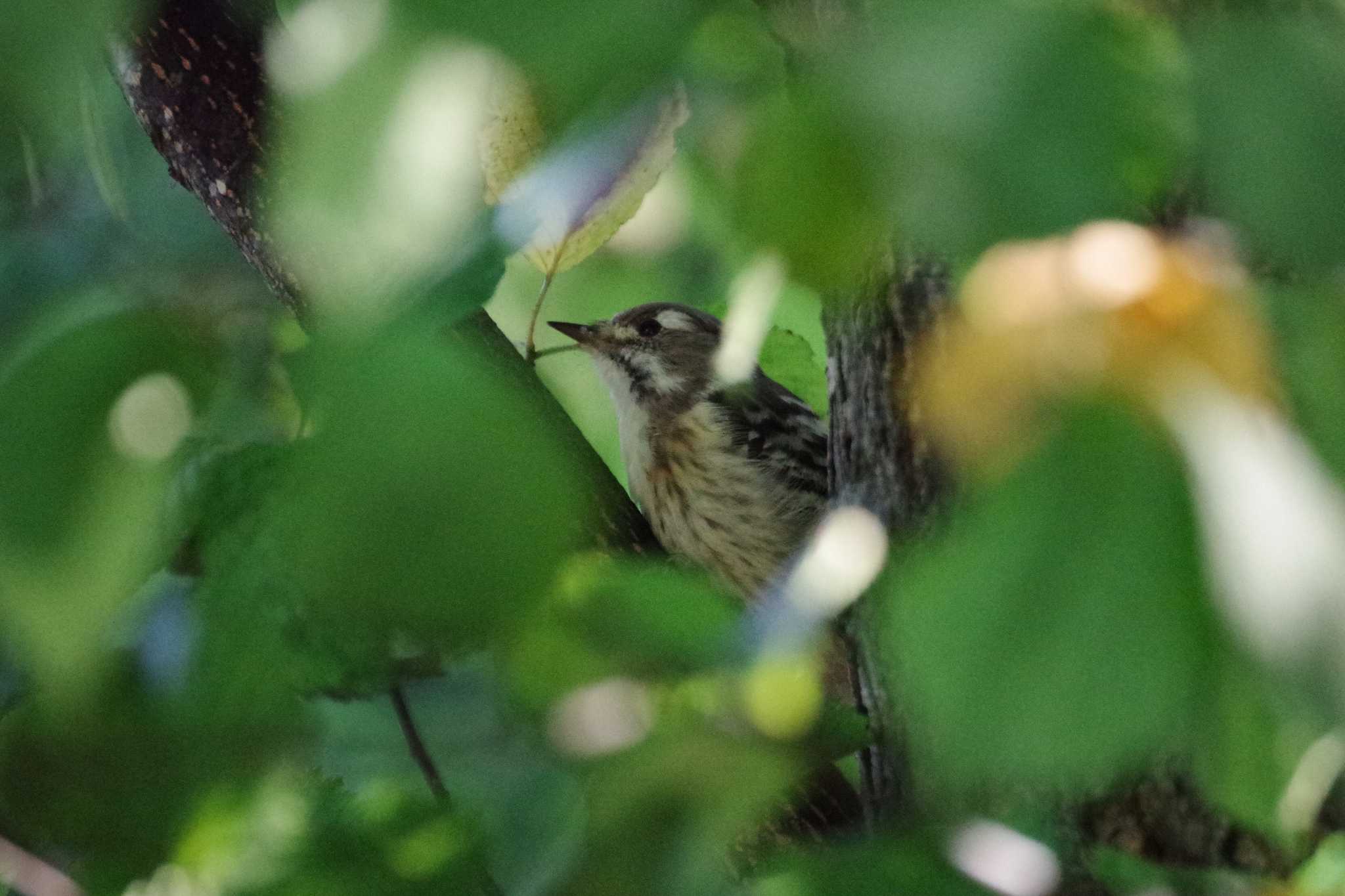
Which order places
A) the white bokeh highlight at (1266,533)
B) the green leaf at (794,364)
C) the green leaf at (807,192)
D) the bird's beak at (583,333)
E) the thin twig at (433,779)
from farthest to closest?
the bird's beak at (583,333)
the green leaf at (794,364)
the thin twig at (433,779)
the green leaf at (807,192)
the white bokeh highlight at (1266,533)

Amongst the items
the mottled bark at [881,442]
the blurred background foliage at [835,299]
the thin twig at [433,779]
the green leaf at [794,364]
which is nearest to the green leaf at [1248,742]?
the blurred background foliage at [835,299]

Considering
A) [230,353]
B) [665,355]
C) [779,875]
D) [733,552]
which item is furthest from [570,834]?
[665,355]

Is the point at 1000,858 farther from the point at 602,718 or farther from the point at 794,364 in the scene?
the point at 794,364

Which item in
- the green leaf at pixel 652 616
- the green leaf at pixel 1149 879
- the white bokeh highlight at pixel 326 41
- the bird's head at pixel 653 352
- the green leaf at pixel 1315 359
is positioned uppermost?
the white bokeh highlight at pixel 326 41

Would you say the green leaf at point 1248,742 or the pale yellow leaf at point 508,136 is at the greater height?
the pale yellow leaf at point 508,136

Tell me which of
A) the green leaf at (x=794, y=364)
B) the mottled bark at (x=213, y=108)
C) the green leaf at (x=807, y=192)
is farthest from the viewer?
the green leaf at (x=794, y=364)

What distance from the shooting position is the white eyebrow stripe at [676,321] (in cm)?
345

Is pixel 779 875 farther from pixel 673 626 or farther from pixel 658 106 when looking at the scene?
pixel 658 106

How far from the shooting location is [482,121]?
447 millimetres

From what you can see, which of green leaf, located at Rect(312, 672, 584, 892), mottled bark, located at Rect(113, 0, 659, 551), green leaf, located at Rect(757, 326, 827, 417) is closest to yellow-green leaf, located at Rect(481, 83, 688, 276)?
green leaf, located at Rect(312, 672, 584, 892)

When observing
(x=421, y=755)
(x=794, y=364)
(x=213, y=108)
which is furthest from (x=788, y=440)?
(x=421, y=755)

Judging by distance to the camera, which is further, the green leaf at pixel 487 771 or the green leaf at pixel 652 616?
the green leaf at pixel 487 771

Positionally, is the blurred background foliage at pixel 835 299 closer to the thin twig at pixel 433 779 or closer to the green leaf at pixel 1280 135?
the green leaf at pixel 1280 135

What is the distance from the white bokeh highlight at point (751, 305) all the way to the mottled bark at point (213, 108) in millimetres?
460
